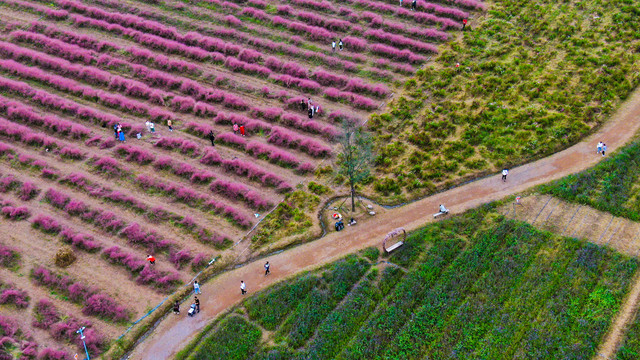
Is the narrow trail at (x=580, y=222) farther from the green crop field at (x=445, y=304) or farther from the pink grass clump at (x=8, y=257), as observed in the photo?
the pink grass clump at (x=8, y=257)

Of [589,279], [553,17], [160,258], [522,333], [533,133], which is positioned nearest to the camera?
[522,333]

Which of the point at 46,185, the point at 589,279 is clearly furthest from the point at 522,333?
the point at 46,185

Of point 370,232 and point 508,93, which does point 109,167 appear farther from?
point 508,93

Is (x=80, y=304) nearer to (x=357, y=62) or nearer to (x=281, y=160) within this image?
(x=281, y=160)

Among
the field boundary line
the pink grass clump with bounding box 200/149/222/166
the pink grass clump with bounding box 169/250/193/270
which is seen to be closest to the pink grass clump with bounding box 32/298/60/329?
the pink grass clump with bounding box 169/250/193/270

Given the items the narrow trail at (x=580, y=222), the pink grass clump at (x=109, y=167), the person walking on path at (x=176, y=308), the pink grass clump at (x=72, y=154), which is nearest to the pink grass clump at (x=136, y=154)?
the pink grass clump at (x=109, y=167)
